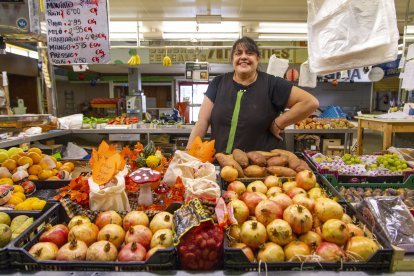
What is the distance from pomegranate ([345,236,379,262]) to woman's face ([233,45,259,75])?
1.45m

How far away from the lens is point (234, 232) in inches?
45.7

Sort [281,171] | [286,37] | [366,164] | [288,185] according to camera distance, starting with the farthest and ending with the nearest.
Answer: [286,37] → [366,164] → [281,171] → [288,185]

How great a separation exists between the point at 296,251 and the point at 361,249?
230 millimetres

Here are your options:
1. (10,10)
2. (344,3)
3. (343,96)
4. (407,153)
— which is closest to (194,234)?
(344,3)

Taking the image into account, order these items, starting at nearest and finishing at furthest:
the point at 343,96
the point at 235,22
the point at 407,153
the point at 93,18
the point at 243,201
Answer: the point at 243,201 < the point at 93,18 < the point at 407,153 < the point at 235,22 < the point at 343,96

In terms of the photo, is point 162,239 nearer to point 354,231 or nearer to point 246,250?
point 246,250

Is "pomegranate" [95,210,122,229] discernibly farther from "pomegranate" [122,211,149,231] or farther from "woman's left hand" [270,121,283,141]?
"woman's left hand" [270,121,283,141]

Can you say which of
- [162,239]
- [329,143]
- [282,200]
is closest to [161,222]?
[162,239]

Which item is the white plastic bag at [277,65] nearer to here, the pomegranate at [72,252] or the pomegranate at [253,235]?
the pomegranate at [253,235]

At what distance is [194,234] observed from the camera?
106 centimetres

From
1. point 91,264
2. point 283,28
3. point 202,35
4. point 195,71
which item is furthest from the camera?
point 202,35

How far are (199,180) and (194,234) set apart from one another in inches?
15.1

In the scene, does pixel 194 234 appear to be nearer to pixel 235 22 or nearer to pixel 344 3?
pixel 344 3

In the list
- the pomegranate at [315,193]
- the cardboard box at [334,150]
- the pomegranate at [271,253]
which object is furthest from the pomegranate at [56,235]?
the cardboard box at [334,150]
